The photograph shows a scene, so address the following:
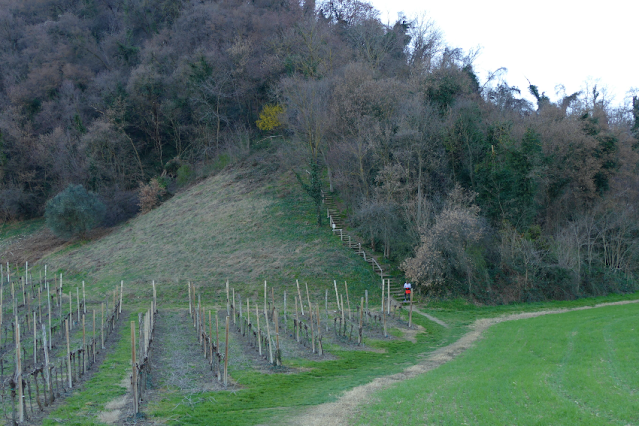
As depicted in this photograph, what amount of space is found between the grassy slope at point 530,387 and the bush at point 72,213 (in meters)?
40.1

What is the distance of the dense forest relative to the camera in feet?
114

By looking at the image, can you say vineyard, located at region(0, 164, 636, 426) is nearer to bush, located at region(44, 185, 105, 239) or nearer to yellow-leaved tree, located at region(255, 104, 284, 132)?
bush, located at region(44, 185, 105, 239)

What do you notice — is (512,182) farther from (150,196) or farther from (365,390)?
(150,196)

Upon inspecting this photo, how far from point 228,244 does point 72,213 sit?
59.2 feet

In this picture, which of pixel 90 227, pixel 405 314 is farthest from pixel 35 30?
pixel 405 314

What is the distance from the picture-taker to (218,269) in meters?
36.4

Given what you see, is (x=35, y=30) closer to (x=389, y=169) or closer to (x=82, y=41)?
(x=82, y=41)

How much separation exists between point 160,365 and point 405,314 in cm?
1543

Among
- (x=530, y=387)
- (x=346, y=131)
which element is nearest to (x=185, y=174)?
(x=346, y=131)

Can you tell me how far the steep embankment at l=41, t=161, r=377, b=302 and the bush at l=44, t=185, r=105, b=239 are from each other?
6.78 ft

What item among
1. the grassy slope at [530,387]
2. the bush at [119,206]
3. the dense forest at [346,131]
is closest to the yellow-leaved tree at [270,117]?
the dense forest at [346,131]

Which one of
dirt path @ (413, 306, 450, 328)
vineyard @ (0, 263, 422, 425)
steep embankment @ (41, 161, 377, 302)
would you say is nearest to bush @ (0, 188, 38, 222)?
steep embankment @ (41, 161, 377, 302)

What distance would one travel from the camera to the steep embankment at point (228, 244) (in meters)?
35.3

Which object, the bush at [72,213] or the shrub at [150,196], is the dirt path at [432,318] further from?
the bush at [72,213]
